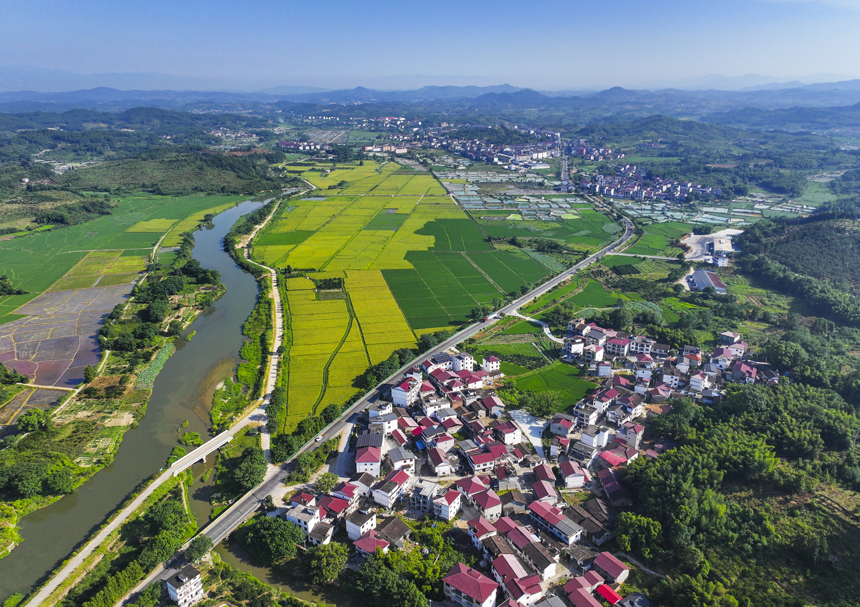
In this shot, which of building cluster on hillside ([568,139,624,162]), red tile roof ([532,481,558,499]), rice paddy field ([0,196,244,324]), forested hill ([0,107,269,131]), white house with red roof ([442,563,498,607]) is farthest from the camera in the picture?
forested hill ([0,107,269,131])

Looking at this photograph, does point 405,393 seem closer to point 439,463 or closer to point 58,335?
point 439,463

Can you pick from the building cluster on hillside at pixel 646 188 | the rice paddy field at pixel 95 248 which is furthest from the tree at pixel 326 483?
the building cluster on hillside at pixel 646 188

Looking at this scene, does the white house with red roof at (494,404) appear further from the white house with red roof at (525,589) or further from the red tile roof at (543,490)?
the white house with red roof at (525,589)

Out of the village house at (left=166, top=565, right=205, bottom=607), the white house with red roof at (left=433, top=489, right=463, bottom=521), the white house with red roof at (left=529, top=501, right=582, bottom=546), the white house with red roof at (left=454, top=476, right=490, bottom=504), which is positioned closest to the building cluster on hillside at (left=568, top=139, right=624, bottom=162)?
the white house with red roof at (left=454, top=476, right=490, bottom=504)

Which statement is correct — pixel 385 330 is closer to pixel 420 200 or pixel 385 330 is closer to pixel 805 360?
pixel 805 360

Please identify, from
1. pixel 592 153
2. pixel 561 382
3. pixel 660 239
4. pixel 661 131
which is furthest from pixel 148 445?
pixel 661 131

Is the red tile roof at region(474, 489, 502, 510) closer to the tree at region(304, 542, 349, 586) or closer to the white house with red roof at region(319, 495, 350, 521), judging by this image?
the white house with red roof at region(319, 495, 350, 521)

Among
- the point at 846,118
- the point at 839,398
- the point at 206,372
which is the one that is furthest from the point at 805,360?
the point at 846,118

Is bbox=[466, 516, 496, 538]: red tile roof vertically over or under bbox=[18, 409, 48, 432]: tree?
under
